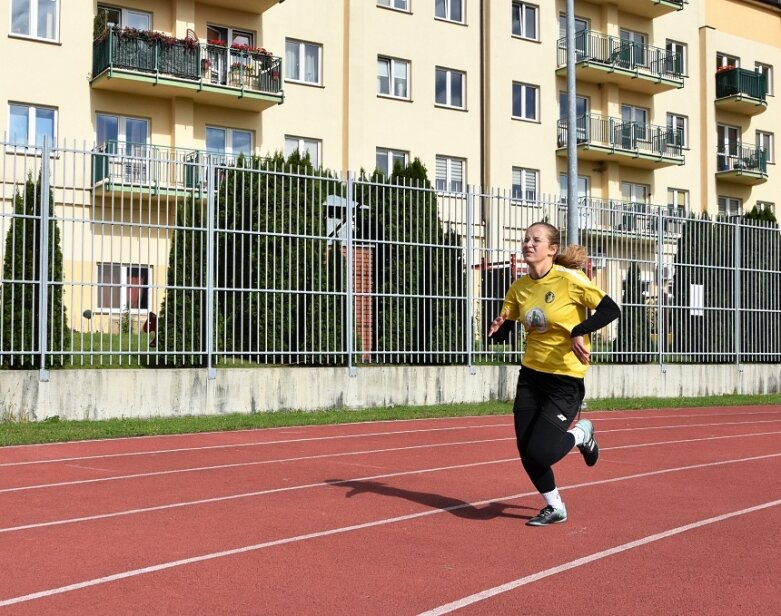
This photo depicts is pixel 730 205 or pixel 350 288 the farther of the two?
pixel 730 205

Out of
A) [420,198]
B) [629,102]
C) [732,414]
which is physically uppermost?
[629,102]

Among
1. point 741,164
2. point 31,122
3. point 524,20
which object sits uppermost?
point 524,20

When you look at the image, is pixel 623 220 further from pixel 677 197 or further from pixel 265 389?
pixel 677 197

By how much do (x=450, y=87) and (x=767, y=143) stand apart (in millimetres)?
18419

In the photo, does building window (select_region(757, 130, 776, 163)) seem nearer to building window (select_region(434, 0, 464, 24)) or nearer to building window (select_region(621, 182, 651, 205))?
building window (select_region(621, 182, 651, 205))

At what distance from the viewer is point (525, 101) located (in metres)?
39.1

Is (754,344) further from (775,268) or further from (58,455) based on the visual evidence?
(58,455)

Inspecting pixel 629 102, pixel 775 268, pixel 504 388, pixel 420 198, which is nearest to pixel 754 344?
pixel 775 268

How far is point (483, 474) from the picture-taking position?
9648mm

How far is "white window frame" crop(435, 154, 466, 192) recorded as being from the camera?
36.4m

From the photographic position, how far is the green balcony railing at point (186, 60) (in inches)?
1153

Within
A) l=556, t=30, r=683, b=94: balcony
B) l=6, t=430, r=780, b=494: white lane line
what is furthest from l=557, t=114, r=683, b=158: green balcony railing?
l=6, t=430, r=780, b=494: white lane line

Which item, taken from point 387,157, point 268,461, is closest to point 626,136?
point 387,157

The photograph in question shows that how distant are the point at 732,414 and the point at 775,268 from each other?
6.77m
